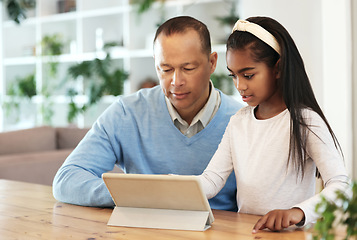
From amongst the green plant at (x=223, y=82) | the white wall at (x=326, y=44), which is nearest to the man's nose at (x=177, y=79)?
the white wall at (x=326, y=44)

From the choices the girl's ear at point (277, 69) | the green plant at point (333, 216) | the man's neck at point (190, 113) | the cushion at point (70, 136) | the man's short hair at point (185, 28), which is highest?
the man's short hair at point (185, 28)

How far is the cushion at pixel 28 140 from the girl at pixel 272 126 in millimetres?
2382

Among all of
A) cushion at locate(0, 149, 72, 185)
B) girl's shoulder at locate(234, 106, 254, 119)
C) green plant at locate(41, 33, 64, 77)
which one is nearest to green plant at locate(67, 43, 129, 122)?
green plant at locate(41, 33, 64, 77)

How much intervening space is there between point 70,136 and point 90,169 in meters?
2.22

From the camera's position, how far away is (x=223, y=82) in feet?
16.9

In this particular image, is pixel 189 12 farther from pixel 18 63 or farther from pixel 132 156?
pixel 132 156

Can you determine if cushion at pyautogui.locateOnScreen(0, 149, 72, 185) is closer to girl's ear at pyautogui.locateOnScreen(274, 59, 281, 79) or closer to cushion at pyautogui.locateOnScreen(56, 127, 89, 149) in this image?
cushion at pyautogui.locateOnScreen(56, 127, 89, 149)

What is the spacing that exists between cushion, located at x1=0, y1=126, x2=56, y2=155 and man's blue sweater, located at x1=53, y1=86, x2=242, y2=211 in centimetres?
186

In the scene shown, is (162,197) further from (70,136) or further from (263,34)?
(70,136)

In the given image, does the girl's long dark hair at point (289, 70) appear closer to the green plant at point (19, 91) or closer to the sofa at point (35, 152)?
the sofa at point (35, 152)

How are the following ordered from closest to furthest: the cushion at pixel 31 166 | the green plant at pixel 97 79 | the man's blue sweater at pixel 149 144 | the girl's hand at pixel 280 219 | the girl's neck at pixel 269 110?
the girl's hand at pixel 280 219
the girl's neck at pixel 269 110
the man's blue sweater at pixel 149 144
the cushion at pixel 31 166
the green plant at pixel 97 79

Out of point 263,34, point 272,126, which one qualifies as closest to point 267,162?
point 272,126

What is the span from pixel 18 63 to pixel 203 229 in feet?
21.8

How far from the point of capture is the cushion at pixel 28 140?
3423mm
